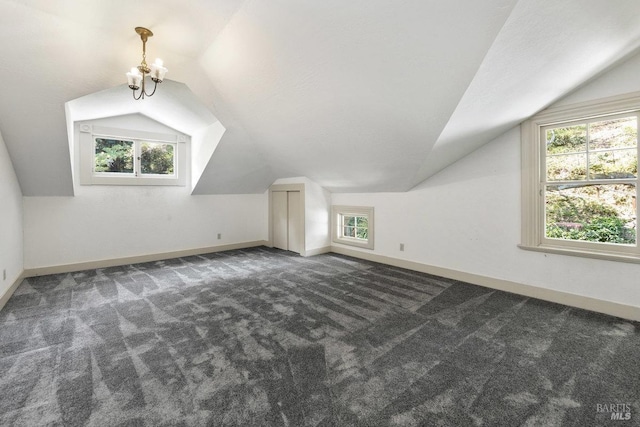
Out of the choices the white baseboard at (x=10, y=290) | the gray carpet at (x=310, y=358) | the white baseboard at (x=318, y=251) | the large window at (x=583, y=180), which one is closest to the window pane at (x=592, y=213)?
the large window at (x=583, y=180)

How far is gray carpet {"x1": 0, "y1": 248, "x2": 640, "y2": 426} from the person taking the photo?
1.48 metres

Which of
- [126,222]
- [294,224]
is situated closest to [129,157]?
[126,222]

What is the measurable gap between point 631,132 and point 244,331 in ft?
12.8

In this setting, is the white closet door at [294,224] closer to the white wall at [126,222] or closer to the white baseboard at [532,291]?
the white wall at [126,222]

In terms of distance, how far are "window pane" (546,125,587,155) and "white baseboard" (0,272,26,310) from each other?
5.90 metres

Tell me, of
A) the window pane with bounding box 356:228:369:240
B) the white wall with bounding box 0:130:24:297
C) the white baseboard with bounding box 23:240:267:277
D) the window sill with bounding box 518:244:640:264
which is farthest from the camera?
the window pane with bounding box 356:228:369:240

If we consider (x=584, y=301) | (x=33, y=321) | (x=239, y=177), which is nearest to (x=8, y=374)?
(x=33, y=321)

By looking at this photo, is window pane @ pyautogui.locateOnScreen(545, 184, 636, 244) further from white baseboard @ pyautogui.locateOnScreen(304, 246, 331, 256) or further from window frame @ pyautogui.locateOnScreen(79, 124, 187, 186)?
window frame @ pyautogui.locateOnScreen(79, 124, 187, 186)

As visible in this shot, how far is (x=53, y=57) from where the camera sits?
2.54 meters

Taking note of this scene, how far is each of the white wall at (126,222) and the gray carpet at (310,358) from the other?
963mm

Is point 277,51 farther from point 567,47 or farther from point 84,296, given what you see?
point 84,296

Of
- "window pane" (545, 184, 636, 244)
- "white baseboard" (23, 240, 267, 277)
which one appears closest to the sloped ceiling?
"window pane" (545, 184, 636, 244)

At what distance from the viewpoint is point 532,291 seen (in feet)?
10.1

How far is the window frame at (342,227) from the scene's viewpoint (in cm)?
474
